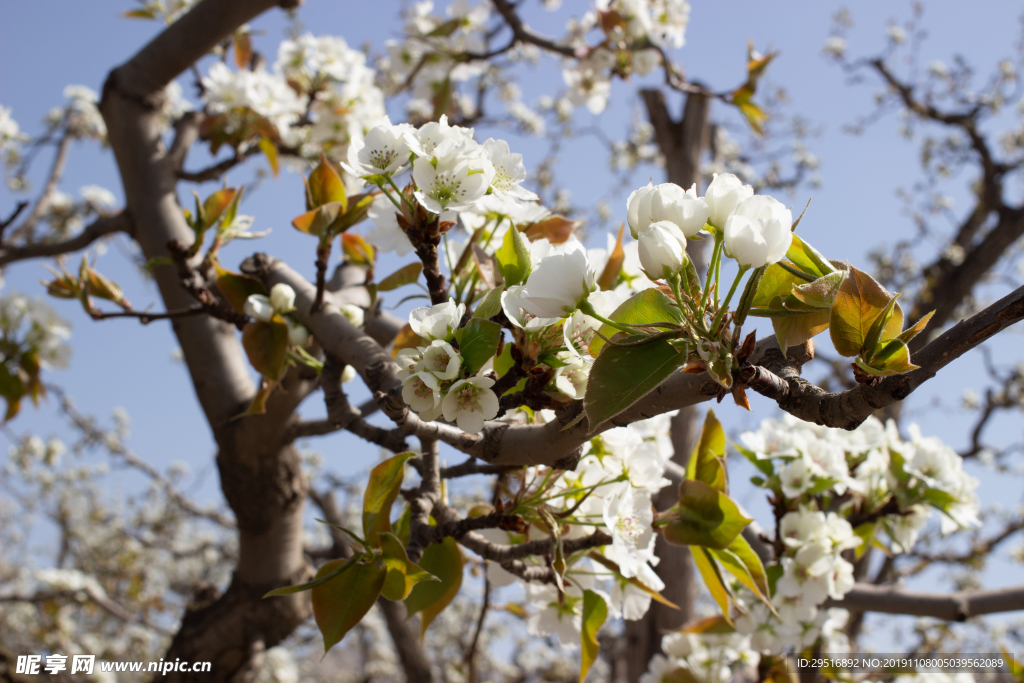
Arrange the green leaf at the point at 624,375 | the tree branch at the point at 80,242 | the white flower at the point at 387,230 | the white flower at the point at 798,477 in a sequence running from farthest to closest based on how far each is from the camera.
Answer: the tree branch at the point at 80,242, the white flower at the point at 798,477, the white flower at the point at 387,230, the green leaf at the point at 624,375

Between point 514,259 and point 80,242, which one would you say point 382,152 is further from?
point 80,242

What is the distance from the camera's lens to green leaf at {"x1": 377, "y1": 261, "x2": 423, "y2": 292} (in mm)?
997

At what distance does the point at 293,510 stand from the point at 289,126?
138cm

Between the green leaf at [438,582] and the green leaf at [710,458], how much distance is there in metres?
0.37

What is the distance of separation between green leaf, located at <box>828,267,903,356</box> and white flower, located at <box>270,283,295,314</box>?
813mm

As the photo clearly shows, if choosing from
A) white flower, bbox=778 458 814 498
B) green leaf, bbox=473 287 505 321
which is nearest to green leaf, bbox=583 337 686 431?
green leaf, bbox=473 287 505 321

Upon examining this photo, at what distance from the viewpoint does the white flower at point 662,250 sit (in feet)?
1.60

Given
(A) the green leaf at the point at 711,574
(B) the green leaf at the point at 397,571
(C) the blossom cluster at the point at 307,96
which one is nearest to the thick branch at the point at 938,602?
(A) the green leaf at the point at 711,574

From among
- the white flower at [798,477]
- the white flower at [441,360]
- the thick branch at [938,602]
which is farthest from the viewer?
the thick branch at [938,602]

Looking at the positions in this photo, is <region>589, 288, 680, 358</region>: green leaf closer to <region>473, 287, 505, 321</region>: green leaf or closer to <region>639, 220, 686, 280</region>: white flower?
<region>639, 220, 686, 280</region>: white flower

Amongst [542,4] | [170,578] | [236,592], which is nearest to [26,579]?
[170,578]

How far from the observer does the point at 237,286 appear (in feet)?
3.44

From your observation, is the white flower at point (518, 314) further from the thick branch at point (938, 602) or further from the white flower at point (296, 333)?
the thick branch at point (938, 602)

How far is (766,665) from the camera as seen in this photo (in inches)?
59.8
